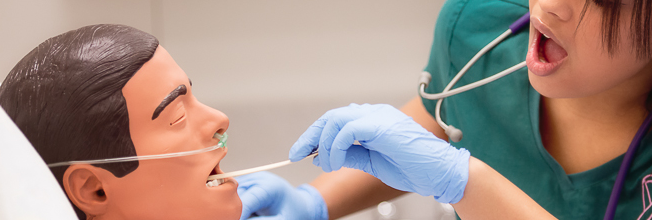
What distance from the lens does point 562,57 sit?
2.97ft

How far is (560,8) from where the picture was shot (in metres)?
0.79

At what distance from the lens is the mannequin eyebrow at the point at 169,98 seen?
772mm

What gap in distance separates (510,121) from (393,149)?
385 millimetres

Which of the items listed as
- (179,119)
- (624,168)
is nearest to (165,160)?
(179,119)

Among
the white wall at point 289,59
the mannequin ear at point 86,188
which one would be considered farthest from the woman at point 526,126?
the white wall at point 289,59

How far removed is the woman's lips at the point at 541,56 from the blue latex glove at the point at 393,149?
0.70ft

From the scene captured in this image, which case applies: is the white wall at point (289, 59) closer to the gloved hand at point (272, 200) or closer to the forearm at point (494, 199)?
the gloved hand at point (272, 200)

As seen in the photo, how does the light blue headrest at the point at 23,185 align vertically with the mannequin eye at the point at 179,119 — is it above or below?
above

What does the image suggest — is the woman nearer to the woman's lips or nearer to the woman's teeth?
the woman's lips

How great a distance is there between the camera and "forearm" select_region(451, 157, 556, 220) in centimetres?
88

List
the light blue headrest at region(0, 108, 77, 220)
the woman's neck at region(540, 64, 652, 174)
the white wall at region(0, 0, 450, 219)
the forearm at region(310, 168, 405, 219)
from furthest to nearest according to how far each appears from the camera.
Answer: the white wall at region(0, 0, 450, 219), the forearm at region(310, 168, 405, 219), the woman's neck at region(540, 64, 652, 174), the light blue headrest at region(0, 108, 77, 220)

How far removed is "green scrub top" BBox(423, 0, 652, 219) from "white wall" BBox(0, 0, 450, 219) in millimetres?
727

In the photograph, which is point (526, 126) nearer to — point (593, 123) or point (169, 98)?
point (593, 123)

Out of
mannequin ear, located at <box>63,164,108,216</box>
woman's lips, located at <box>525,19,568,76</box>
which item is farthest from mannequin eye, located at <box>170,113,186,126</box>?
woman's lips, located at <box>525,19,568,76</box>
